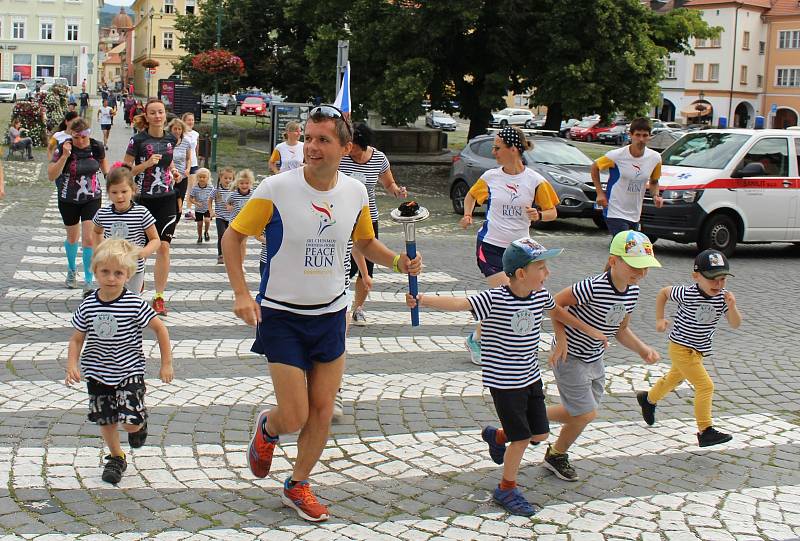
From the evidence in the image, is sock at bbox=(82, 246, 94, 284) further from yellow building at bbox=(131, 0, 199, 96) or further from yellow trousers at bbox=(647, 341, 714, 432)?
yellow building at bbox=(131, 0, 199, 96)

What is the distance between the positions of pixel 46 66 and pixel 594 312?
9969 centimetres

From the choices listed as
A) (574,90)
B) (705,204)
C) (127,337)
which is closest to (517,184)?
(127,337)

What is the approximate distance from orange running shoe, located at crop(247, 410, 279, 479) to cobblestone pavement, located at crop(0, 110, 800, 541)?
180 mm

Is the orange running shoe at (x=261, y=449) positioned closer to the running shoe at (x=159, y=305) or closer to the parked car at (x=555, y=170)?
the running shoe at (x=159, y=305)

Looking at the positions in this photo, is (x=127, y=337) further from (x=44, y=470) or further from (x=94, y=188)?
(x=94, y=188)

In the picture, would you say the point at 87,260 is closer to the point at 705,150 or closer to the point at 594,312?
the point at 594,312

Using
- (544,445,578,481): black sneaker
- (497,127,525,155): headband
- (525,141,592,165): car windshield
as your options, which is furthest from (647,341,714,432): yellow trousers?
(525,141,592,165): car windshield

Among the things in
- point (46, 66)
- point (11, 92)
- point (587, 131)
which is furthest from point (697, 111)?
point (46, 66)

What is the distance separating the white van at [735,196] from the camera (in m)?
14.7

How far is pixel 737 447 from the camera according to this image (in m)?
6.29

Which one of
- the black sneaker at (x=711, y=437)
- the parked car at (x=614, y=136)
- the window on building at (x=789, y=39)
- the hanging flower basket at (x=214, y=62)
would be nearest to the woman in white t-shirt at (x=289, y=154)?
the black sneaker at (x=711, y=437)

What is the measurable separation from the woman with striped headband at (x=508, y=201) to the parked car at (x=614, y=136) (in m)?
50.7

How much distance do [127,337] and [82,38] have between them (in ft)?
319

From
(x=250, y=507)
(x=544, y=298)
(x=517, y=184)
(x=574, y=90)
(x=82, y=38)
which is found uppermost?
(x=82, y=38)
